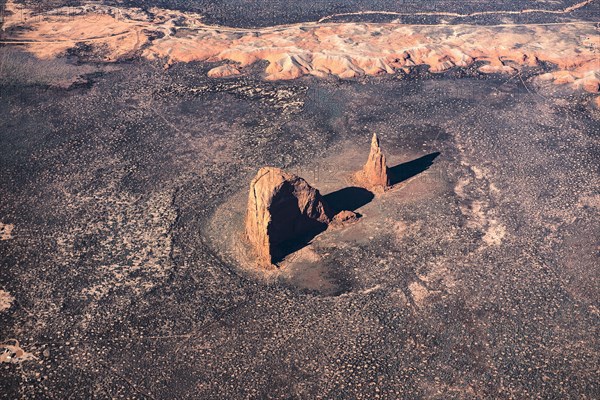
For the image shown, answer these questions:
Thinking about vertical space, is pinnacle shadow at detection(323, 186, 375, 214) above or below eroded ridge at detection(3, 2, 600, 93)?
below

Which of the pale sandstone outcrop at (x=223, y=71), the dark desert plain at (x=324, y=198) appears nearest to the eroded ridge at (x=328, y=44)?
the pale sandstone outcrop at (x=223, y=71)

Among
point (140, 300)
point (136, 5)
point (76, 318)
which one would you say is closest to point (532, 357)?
point (140, 300)

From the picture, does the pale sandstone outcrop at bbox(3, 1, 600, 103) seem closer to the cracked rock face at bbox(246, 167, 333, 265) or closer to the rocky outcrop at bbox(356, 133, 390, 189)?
the rocky outcrop at bbox(356, 133, 390, 189)

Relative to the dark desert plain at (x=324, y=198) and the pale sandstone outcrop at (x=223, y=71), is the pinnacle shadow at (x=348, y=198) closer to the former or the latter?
the dark desert plain at (x=324, y=198)

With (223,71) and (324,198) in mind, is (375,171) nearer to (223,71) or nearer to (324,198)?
(324,198)

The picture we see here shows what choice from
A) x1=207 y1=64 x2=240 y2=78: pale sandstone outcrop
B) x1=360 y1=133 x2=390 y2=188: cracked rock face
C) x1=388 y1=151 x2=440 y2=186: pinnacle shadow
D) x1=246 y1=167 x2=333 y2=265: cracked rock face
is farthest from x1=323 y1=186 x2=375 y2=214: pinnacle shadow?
x1=207 y1=64 x2=240 y2=78: pale sandstone outcrop

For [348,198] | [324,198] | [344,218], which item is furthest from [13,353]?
[348,198]

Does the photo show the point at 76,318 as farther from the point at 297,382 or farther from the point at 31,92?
the point at 31,92
